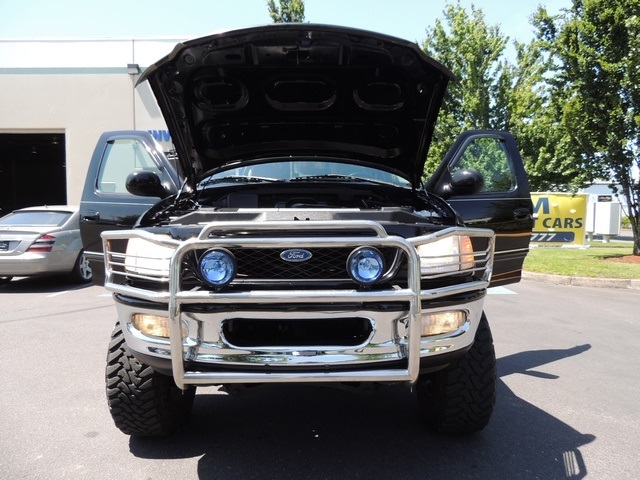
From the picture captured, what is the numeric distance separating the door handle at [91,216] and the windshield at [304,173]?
850 mm

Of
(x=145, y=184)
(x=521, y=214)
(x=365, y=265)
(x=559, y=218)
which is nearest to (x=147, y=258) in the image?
(x=365, y=265)

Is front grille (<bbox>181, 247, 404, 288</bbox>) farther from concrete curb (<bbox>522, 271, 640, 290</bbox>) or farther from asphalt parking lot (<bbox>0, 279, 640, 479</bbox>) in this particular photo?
concrete curb (<bbox>522, 271, 640, 290</bbox>)

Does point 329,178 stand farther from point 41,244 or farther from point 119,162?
point 41,244

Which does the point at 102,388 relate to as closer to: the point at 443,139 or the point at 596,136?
the point at 596,136

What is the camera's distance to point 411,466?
8.16 ft

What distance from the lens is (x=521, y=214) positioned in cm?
377

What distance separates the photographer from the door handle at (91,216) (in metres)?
3.71

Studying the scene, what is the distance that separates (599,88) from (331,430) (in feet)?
39.4

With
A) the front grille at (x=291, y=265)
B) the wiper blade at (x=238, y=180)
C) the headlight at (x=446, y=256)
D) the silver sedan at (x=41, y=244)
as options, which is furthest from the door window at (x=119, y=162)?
the silver sedan at (x=41, y=244)

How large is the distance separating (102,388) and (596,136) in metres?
12.4

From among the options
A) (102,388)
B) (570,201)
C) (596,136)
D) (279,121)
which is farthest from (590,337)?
(570,201)

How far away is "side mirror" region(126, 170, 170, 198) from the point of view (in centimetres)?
334

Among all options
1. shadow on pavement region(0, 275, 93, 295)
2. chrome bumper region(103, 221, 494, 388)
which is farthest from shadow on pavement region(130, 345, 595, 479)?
shadow on pavement region(0, 275, 93, 295)

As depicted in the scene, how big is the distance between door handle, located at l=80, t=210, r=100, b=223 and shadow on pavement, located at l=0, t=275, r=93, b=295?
546 centimetres
